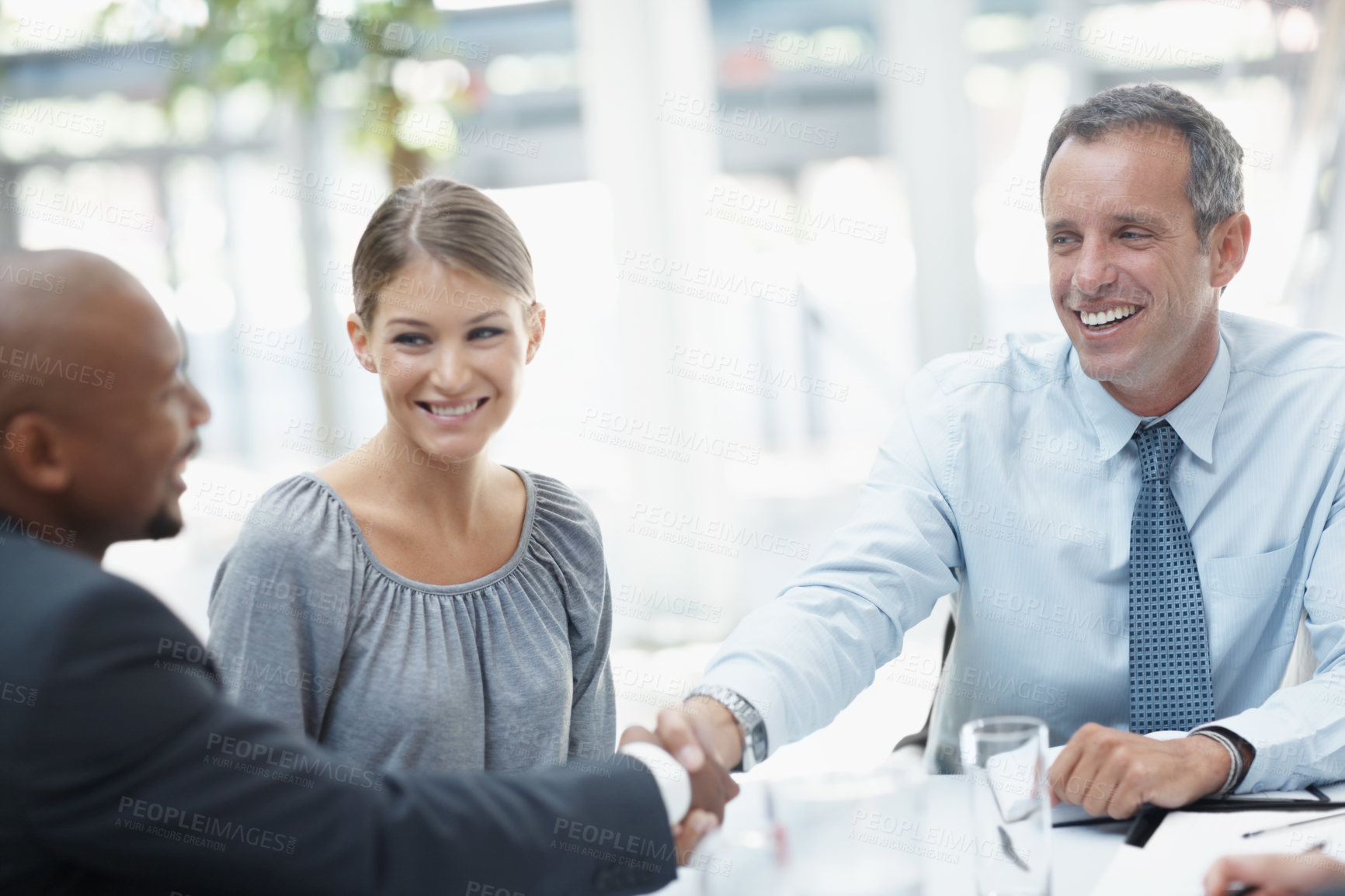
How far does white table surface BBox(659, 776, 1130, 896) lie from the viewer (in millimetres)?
1022

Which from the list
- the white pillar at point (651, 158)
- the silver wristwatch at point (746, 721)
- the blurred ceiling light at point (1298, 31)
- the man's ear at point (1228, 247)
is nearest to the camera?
the silver wristwatch at point (746, 721)

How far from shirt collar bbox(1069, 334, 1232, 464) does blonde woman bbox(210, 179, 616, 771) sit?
0.78 m

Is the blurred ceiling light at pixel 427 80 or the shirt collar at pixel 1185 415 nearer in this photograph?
the shirt collar at pixel 1185 415

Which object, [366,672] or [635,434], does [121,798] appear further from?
[635,434]

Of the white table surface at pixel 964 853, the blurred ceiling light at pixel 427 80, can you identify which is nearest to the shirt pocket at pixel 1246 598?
the white table surface at pixel 964 853

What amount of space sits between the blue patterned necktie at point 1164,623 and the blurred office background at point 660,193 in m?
1.95

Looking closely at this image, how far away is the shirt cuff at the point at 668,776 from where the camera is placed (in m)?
1.05

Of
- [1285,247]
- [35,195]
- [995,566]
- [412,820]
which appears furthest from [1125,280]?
[35,195]

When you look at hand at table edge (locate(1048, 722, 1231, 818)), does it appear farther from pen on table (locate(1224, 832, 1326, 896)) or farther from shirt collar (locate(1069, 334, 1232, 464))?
shirt collar (locate(1069, 334, 1232, 464))

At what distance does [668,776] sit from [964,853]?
294 millimetres

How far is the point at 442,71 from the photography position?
4.13 m

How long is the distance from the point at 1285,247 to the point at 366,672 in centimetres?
315

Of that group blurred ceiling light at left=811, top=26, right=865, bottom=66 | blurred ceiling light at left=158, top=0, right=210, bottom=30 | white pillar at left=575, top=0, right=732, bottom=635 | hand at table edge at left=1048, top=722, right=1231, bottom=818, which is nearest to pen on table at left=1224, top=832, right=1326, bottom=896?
→ hand at table edge at left=1048, top=722, right=1231, bottom=818

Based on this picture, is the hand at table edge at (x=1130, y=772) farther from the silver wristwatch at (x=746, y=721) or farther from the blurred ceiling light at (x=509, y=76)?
the blurred ceiling light at (x=509, y=76)
